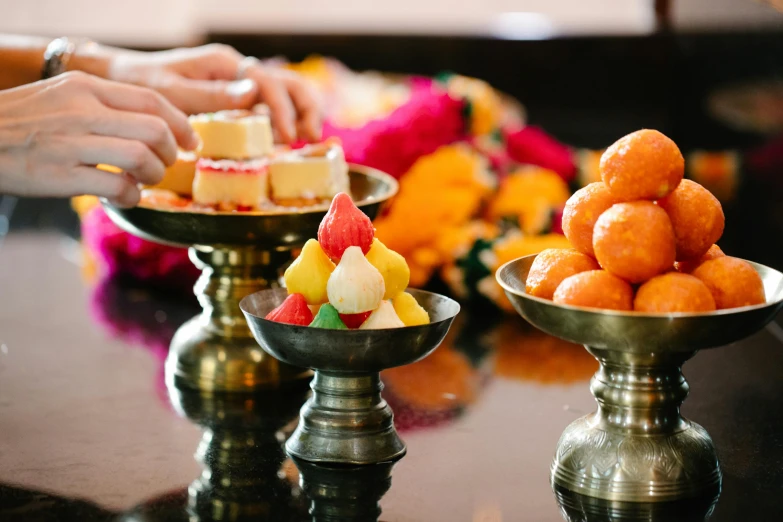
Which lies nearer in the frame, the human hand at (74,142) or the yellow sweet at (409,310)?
the yellow sweet at (409,310)

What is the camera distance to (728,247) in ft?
7.62

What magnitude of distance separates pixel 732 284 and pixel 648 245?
0.09 metres

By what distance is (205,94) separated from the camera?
169cm

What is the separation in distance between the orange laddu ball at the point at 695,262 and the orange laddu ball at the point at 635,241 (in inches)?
2.5

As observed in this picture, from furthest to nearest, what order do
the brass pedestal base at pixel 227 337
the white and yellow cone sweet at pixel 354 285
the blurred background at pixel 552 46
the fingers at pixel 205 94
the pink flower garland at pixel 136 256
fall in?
the blurred background at pixel 552 46, the pink flower garland at pixel 136 256, the fingers at pixel 205 94, the brass pedestal base at pixel 227 337, the white and yellow cone sweet at pixel 354 285

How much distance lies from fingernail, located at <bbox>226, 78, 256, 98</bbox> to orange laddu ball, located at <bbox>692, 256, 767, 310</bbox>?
2.95ft

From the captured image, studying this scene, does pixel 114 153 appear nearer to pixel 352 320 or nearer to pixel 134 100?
pixel 134 100

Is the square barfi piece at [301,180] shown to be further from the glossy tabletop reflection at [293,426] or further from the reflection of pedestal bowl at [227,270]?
the glossy tabletop reflection at [293,426]

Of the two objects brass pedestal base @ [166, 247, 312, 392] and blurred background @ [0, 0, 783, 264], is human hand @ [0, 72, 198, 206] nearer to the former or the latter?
brass pedestal base @ [166, 247, 312, 392]

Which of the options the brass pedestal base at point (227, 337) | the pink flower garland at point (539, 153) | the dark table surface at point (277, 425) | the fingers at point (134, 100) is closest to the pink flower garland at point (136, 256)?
the dark table surface at point (277, 425)

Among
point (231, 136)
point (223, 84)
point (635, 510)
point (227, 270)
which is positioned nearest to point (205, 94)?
point (223, 84)

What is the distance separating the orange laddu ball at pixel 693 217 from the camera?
3.38ft

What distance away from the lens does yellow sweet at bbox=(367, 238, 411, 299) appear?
43.9 inches

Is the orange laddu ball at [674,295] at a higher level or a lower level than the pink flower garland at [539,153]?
lower
